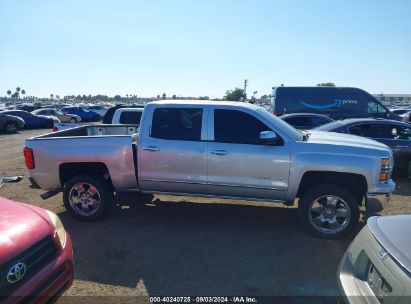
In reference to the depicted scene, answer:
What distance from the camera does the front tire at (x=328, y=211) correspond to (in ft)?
16.6

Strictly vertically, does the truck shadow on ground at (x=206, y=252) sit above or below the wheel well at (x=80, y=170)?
below

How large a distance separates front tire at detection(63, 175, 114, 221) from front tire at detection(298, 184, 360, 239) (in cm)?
297

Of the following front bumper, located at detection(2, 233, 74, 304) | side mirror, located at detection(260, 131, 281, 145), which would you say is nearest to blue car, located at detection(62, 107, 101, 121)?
side mirror, located at detection(260, 131, 281, 145)

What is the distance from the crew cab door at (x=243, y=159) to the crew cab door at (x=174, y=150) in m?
0.16

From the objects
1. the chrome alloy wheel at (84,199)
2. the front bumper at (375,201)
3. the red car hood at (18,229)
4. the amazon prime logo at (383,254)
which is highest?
the amazon prime logo at (383,254)

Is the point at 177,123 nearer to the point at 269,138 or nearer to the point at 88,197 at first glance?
the point at 269,138

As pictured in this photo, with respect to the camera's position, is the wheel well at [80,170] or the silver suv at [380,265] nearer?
the silver suv at [380,265]

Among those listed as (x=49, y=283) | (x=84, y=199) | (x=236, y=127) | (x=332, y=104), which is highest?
(x=236, y=127)

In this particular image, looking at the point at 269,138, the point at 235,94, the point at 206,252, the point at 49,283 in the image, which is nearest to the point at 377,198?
the point at 269,138

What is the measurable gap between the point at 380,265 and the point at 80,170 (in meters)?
4.76

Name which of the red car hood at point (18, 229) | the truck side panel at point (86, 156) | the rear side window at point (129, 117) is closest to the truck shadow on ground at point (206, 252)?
the truck side panel at point (86, 156)

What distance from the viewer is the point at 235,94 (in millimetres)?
Result: 56438

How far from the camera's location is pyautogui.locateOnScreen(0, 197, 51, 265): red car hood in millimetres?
2695

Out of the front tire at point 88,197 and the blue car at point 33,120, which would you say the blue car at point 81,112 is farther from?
the front tire at point 88,197
